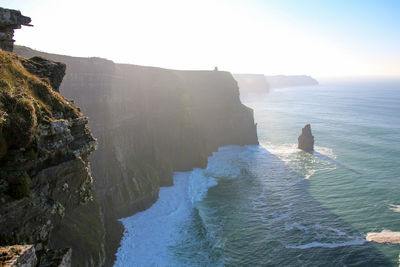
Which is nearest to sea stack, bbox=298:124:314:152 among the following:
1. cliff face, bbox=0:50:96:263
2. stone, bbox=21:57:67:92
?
cliff face, bbox=0:50:96:263

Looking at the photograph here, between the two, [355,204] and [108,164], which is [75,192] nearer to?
[108,164]

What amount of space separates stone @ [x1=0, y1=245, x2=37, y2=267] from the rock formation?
12.0m

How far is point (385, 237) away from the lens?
32.6m

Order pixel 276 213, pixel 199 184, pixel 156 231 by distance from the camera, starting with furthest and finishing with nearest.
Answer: pixel 199 184 → pixel 276 213 → pixel 156 231

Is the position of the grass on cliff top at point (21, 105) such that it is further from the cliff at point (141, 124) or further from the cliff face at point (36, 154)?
the cliff at point (141, 124)

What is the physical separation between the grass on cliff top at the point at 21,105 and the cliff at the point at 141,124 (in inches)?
593

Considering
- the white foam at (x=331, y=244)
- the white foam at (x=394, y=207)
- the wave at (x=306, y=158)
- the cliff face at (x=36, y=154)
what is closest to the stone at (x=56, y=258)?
the cliff face at (x=36, y=154)

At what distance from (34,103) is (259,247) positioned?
27.6 meters

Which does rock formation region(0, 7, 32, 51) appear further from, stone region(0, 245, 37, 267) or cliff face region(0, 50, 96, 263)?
stone region(0, 245, 37, 267)

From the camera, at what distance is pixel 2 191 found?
1049 centimetres

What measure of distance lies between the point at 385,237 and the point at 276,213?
12862 mm

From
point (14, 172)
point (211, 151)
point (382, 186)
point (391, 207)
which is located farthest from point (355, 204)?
point (14, 172)

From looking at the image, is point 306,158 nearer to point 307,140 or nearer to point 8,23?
point 307,140

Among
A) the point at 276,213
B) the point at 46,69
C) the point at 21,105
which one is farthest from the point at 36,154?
the point at 276,213
